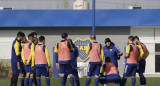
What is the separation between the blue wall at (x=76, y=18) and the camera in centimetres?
3052

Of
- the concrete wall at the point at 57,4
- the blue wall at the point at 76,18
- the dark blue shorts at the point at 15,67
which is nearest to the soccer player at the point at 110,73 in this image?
the dark blue shorts at the point at 15,67

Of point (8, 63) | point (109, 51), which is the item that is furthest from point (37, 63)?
point (8, 63)

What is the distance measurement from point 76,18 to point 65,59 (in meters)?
14.2

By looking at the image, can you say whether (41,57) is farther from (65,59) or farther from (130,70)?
(130,70)

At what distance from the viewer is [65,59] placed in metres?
16.6

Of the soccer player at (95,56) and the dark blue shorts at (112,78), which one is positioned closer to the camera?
the dark blue shorts at (112,78)

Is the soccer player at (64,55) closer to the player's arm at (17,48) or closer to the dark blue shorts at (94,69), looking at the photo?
the dark blue shorts at (94,69)

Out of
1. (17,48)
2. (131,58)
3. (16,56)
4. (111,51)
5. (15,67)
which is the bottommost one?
(15,67)

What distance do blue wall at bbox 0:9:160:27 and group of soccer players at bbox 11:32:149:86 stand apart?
1257cm

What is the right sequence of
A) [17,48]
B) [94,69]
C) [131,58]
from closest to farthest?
[17,48]
[94,69]
[131,58]

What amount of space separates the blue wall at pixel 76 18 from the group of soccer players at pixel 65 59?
12.6 m

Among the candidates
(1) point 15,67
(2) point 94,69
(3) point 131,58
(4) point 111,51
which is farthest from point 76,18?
(1) point 15,67

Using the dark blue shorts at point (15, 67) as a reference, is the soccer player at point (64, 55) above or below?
above

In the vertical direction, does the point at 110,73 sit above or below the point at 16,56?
below
